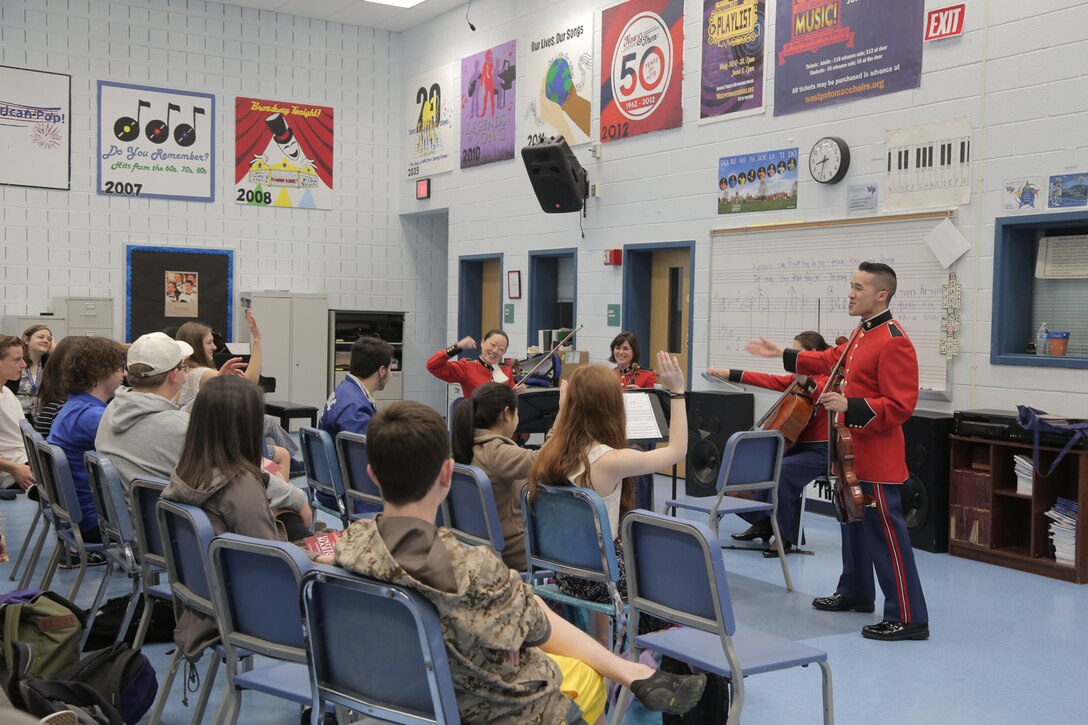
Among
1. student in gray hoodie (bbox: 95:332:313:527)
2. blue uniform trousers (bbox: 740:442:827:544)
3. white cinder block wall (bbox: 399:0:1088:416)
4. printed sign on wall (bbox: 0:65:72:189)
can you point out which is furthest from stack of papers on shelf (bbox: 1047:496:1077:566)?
printed sign on wall (bbox: 0:65:72:189)

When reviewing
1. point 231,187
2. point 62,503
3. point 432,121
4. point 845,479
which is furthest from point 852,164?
point 231,187

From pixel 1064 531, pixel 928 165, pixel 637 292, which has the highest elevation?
pixel 928 165

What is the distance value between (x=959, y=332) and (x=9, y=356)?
542 cm

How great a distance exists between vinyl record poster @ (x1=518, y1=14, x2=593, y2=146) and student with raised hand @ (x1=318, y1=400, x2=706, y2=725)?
7.59 metres

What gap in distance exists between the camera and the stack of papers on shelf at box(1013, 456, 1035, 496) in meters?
5.41

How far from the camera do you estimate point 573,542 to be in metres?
3.13

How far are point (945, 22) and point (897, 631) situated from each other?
12.9 feet

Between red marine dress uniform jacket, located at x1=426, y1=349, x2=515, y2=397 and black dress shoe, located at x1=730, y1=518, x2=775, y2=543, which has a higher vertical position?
red marine dress uniform jacket, located at x1=426, y1=349, x2=515, y2=397

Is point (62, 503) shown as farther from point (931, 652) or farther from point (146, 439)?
point (931, 652)

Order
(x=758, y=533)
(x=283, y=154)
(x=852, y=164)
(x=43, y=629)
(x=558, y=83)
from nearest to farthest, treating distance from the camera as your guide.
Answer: (x=43, y=629)
(x=758, y=533)
(x=852, y=164)
(x=558, y=83)
(x=283, y=154)

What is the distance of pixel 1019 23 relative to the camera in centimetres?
575

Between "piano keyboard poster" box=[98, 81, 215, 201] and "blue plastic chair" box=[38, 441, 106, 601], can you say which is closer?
"blue plastic chair" box=[38, 441, 106, 601]

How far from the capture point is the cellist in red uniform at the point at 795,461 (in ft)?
17.9

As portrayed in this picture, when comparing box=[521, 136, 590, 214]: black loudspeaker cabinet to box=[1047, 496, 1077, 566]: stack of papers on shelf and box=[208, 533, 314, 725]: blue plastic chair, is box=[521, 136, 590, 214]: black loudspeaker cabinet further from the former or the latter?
box=[208, 533, 314, 725]: blue plastic chair
